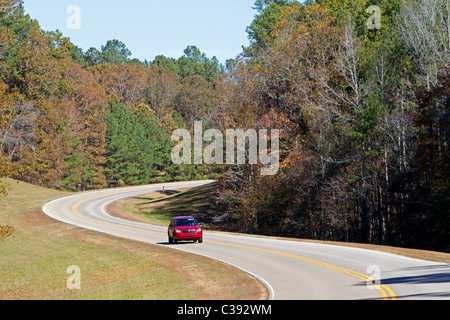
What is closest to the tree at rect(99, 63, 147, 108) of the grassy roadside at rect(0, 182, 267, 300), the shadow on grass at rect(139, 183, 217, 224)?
the shadow on grass at rect(139, 183, 217, 224)

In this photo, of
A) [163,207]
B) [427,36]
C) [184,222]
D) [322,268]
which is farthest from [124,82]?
→ [322,268]

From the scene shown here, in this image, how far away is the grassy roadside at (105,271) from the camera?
1958 cm

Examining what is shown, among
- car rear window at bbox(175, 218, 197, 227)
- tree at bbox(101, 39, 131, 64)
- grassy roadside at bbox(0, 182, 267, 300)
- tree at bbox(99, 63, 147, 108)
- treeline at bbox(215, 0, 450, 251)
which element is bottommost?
grassy roadside at bbox(0, 182, 267, 300)

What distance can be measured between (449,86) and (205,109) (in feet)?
343

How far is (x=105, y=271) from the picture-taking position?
27.1 m

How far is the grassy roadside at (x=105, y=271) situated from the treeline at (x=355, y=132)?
19.8 metres

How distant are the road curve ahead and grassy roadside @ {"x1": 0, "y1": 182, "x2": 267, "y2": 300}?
1.24 meters

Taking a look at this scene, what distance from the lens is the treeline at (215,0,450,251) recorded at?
40.3m

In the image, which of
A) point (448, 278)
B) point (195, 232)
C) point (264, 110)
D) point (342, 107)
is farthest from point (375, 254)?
point (264, 110)

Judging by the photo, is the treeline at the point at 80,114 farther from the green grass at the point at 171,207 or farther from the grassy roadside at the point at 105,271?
the grassy roadside at the point at 105,271

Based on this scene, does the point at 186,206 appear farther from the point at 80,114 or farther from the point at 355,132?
the point at 80,114

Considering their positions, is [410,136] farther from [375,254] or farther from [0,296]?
[0,296]

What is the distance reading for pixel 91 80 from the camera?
10944 centimetres

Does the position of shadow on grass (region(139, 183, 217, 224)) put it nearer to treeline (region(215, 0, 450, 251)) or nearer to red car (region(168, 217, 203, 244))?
treeline (region(215, 0, 450, 251))
